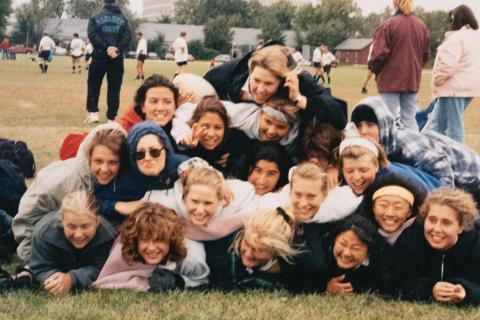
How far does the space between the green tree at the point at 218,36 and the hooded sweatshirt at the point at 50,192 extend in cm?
7929

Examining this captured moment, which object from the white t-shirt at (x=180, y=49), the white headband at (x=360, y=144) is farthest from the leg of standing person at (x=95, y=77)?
the white t-shirt at (x=180, y=49)

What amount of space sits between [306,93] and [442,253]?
6.09 feet

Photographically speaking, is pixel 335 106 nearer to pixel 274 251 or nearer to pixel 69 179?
pixel 274 251

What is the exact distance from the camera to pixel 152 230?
4.12 meters

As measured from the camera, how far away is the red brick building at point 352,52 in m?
105

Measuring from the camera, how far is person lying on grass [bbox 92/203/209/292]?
4.14 m

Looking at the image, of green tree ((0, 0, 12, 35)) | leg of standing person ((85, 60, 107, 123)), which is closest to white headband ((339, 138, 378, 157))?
leg of standing person ((85, 60, 107, 123))

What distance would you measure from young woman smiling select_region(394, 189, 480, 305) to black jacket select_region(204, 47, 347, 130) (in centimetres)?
129

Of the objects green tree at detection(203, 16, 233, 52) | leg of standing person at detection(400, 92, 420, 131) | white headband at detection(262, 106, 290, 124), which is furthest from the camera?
green tree at detection(203, 16, 233, 52)

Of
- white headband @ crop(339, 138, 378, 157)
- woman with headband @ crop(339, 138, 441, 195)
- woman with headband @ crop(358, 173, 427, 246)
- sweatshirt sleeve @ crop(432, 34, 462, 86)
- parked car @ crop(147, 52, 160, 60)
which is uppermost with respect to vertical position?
parked car @ crop(147, 52, 160, 60)

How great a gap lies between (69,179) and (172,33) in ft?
369

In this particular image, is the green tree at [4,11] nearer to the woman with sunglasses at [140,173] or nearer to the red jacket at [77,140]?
the red jacket at [77,140]

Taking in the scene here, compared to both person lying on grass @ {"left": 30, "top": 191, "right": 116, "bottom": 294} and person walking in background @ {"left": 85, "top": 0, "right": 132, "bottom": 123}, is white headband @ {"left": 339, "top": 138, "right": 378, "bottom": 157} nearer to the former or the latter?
person lying on grass @ {"left": 30, "top": 191, "right": 116, "bottom": 294}

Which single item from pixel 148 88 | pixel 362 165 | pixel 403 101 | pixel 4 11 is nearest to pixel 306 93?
pixel 362 165
